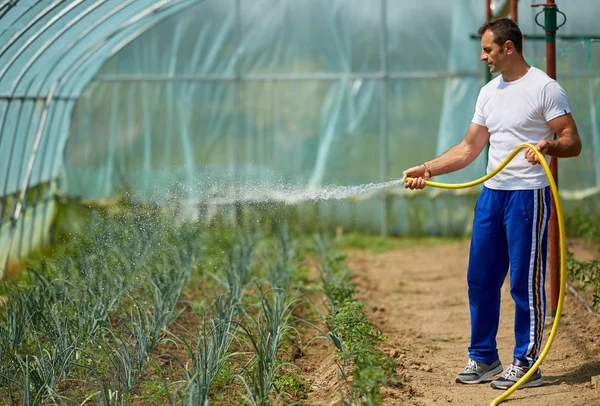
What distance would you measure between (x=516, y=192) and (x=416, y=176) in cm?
52

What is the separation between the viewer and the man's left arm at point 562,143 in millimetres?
3818

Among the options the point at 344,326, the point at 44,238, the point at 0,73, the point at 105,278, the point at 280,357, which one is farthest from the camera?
the point at 44,238

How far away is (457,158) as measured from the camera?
14.1ft

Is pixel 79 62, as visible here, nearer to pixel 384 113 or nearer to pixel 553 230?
pixel 384 113

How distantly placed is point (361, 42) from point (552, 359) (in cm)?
618

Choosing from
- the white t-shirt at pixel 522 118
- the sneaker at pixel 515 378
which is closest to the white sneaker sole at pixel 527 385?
the sneaker at pixel 515 378

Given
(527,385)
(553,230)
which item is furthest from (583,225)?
(527,385)

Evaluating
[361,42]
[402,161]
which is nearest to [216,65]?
[361,42]

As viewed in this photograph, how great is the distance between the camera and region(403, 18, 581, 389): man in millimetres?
3932

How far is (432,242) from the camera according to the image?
390 inches

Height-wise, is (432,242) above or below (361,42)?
below

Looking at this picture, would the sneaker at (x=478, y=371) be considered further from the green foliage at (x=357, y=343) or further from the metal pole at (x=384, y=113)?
the metal pole at (x=384, y=113)

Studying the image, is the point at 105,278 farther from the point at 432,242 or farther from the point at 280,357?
the point at 432,242

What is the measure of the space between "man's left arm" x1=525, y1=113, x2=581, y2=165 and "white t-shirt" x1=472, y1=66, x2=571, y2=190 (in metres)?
0.04
